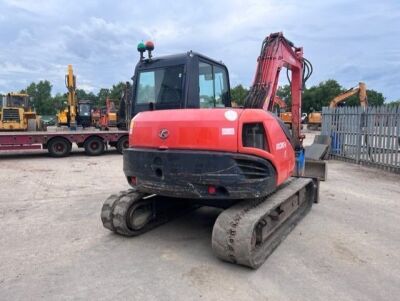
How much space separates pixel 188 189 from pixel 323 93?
55.9 m

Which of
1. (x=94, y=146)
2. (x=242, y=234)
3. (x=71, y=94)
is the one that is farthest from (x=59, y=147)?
(x=242, y=234)

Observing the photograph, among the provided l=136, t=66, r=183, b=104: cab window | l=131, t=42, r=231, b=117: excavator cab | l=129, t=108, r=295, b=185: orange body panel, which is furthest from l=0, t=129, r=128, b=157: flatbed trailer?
l=129, t=108, r=295, b=185: orange body panel

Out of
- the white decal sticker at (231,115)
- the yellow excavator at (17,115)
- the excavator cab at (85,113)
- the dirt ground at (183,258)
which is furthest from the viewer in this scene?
the excavator cab at (85,113)

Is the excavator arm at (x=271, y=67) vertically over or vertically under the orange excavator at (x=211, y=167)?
over

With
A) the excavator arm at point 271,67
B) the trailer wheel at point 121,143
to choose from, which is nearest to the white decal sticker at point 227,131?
the excavator arm at point 271,67

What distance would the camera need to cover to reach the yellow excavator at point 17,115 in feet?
53.5

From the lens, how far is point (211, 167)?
12.6 feet

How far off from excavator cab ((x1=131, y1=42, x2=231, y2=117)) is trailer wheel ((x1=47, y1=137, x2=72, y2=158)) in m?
9.41

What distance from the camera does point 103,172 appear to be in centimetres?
1023

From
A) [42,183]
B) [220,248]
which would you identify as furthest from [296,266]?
[42,183]

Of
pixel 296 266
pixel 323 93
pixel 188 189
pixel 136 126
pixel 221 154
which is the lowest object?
pixel 296 266

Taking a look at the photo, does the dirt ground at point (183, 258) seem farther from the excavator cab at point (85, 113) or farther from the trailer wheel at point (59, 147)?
the excavator cab at point (85, 113)

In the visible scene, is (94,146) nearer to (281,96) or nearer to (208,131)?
(208,131)

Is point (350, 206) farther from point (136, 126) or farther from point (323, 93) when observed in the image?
point (323, 93)
